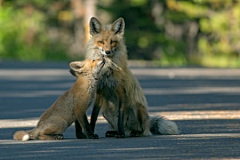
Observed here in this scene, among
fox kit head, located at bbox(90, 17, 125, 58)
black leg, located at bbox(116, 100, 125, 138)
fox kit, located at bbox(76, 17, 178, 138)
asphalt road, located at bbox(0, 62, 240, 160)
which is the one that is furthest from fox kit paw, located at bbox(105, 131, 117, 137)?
fox kit head, located at bbox(90, 17, 125, 58)

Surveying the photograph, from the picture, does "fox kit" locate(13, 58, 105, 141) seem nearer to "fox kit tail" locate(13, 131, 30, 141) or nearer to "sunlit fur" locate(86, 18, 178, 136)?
"fox kit tail" locate(13, 131, 30, 141)

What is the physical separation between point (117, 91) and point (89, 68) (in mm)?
558

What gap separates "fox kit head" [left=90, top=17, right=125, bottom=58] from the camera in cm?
1222

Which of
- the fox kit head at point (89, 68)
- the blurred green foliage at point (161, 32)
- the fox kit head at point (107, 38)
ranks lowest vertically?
the blurred green foliage at point (161, 32)

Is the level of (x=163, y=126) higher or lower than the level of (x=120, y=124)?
lower

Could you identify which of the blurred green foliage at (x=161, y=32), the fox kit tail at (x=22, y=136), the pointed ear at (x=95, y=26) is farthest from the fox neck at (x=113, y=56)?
the blurred green foliage at (x=161, y=32)

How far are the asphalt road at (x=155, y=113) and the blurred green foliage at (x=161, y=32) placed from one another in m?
8.74

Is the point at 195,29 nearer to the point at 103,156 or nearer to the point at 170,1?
the point at 170,1

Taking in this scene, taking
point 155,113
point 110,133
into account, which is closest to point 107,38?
point 110,133

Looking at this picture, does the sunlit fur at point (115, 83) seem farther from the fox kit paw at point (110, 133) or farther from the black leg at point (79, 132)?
the black leg at point (79, 132)

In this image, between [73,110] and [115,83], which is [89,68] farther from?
[73,110]

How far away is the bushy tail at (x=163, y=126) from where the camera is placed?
12586 millimetres

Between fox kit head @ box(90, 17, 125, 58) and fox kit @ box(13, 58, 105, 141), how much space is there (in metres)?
0.20

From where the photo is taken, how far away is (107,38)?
1229 centimetres
